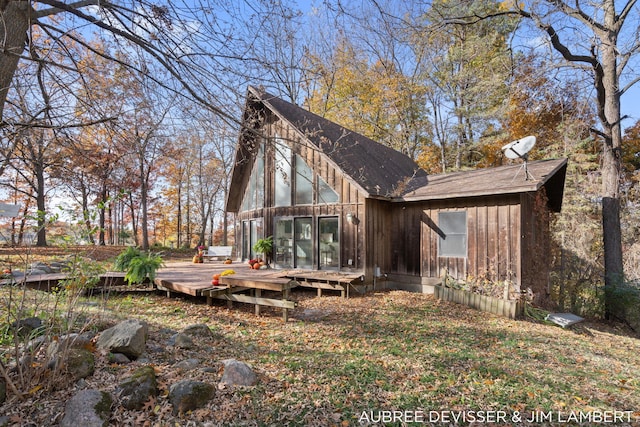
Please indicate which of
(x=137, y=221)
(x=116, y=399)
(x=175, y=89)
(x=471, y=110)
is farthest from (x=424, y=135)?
(x=137, y=221)

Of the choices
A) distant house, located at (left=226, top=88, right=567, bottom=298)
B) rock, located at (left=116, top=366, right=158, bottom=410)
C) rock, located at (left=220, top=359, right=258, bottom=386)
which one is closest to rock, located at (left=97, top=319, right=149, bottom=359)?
rock, located at (left=116, top=366, right=158, bottom=410)

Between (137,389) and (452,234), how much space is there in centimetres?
796

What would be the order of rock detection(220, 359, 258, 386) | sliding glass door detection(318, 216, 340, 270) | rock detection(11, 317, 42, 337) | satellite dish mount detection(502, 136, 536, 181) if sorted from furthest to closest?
sliding glass door detection(318, 216, 340, 270) → satellite dish mount detection(502, 136, 536, 181) → rock detection(11, 317, 42, 337) → rock detection(220, 359, 258, 386)

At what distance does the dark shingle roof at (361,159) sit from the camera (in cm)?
Answer: 934

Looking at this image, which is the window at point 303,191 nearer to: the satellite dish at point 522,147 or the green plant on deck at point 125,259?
the green plant on deck at point 125,259

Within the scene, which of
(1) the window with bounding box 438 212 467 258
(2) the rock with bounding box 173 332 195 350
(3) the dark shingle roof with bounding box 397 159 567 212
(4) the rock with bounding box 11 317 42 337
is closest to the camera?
(4) the rock with bounding box 11 317 42 337

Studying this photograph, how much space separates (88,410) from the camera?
2.74m

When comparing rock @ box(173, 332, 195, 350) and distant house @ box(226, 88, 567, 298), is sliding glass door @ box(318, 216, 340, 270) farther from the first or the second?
rock @ box(173, 332, 195, 350)

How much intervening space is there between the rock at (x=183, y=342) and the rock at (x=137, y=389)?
1179 millimetres

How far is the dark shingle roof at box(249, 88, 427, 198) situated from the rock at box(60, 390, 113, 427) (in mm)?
6616

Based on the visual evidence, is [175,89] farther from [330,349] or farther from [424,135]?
[424,135]

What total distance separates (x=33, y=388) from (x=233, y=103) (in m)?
3.56

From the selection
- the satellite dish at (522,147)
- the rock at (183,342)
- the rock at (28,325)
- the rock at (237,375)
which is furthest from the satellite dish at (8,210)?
the satellite dish at (522,147)

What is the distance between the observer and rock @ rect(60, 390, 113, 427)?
8.77 ft
